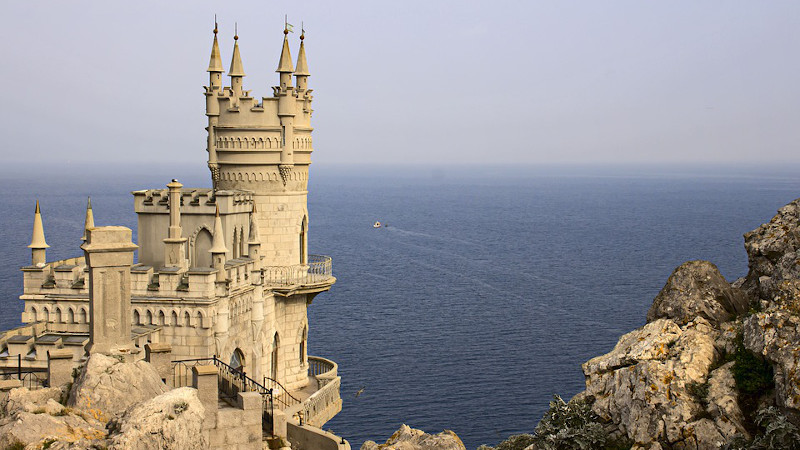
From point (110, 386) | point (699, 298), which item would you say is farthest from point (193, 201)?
point (699, 298)

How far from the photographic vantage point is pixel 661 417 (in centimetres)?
1912

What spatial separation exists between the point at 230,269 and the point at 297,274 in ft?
22.8

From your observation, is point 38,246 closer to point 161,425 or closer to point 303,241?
point 303,241

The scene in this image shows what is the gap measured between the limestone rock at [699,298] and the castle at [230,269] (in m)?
10.7

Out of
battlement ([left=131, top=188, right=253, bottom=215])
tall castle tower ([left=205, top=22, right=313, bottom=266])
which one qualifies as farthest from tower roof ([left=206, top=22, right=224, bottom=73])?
battlement ([left=131, top=188, right=253, bottom=215])

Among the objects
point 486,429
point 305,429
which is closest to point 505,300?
point 486,429

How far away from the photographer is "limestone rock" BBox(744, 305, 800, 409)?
58.0ft

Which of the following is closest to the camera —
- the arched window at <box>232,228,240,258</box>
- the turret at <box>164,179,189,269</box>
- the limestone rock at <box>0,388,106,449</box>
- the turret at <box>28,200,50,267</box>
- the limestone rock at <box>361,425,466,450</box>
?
the limestone rock at <box>0,388,106,449</box>

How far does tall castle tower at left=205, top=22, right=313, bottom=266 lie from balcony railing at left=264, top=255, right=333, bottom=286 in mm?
304

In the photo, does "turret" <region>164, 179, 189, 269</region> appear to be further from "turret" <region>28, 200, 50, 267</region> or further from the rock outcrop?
the rock outcrop

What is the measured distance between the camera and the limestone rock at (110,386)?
18531 millimetres

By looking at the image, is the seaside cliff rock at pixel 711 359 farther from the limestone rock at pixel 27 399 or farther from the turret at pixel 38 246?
the turret at pixel 38 246

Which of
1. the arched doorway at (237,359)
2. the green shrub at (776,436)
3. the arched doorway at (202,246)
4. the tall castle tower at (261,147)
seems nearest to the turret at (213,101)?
the tall castle tower at (261,147)

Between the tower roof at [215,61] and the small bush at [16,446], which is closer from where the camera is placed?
the small bush at [16,446]
